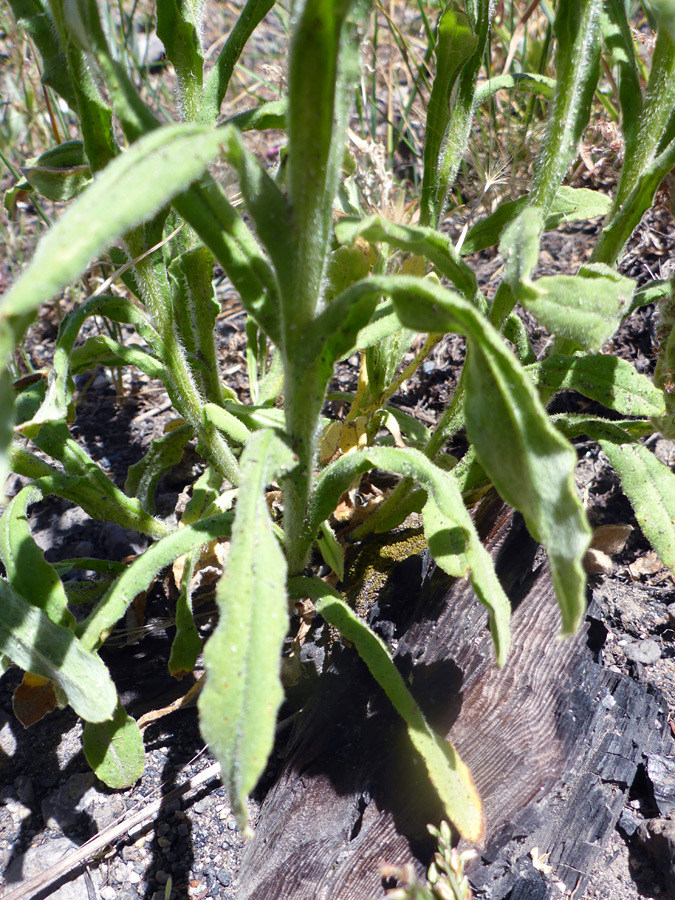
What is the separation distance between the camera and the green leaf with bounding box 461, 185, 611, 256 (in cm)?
173

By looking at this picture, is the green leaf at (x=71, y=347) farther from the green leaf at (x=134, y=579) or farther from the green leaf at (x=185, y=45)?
the green leaf at (x=185, y=45)

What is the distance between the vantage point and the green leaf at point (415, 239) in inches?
44.8

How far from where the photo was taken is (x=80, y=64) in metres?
1.32

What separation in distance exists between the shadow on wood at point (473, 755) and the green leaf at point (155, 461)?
32.2 inches

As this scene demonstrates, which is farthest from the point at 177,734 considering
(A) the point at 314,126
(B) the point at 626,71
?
(B) the point at 626,71

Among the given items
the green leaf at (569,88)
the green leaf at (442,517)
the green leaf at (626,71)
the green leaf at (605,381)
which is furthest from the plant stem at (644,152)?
the green leaf at (442,517)

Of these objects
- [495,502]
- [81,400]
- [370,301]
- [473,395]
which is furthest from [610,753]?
[81,400]

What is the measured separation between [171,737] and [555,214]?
68.8 inches

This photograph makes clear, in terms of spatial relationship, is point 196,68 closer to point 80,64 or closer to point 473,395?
point 80,64

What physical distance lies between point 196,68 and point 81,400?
1.63 m

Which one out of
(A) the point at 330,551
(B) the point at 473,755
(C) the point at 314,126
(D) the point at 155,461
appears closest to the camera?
(C) the point at 314,126

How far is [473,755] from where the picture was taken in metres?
1.55

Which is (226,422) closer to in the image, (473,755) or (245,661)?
(245,661)

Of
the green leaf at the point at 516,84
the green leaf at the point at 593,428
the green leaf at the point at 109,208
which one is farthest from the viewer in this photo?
the green leaf at the point at 516,84
